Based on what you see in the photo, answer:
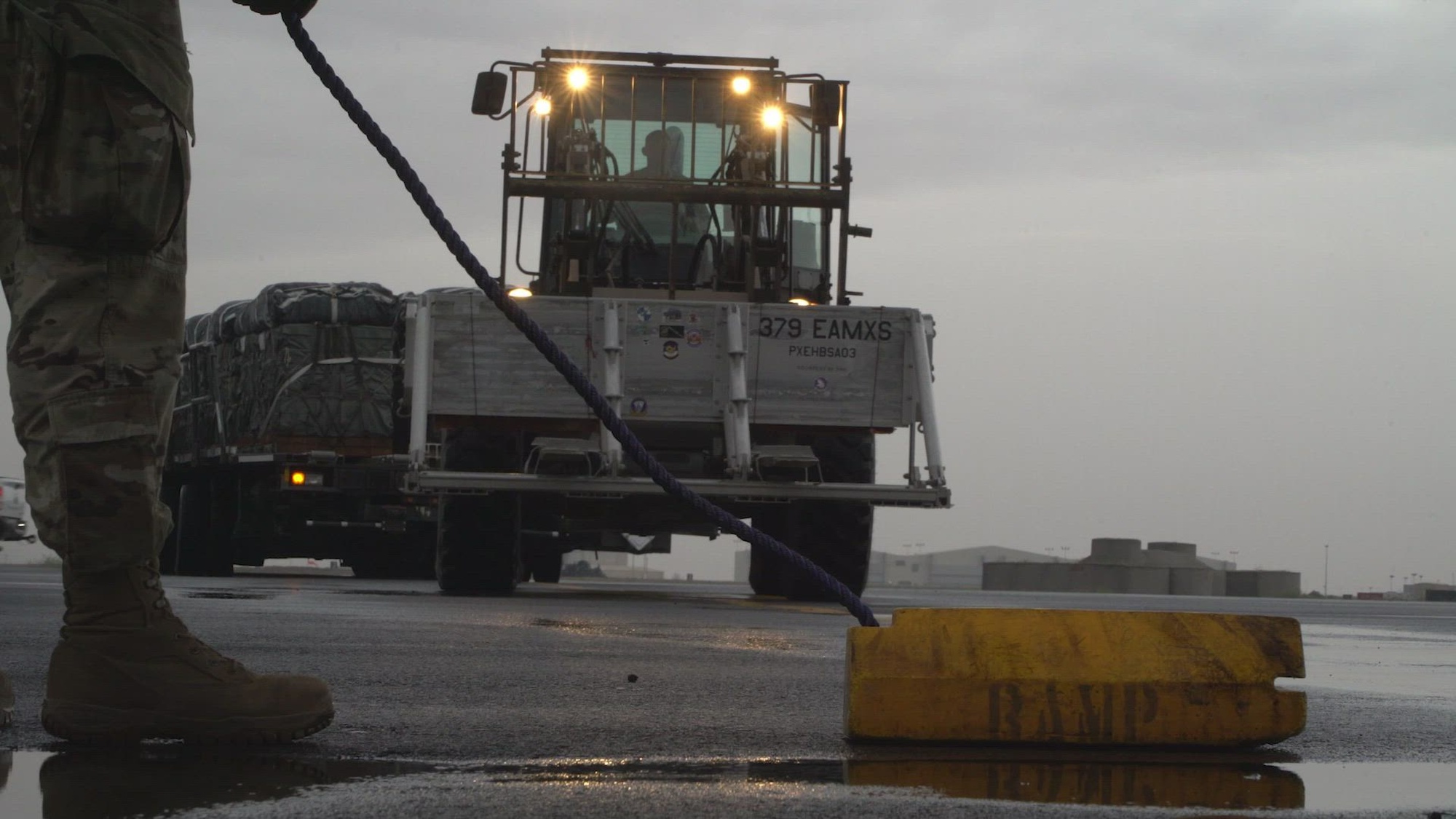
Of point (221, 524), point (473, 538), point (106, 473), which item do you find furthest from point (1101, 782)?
point (221, 524)

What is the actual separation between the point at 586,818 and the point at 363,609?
743cm

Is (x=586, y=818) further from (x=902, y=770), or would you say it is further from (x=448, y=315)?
(x=448, y=315)

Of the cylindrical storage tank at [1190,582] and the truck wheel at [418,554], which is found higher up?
the truck wheel at [418,554]

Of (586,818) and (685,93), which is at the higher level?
(685,93)

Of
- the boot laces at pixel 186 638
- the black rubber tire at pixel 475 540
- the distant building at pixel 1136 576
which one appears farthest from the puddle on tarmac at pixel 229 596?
the distant building at pixel 1136 576

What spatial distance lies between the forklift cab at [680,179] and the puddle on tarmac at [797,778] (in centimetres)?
1006

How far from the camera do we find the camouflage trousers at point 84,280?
3.32m

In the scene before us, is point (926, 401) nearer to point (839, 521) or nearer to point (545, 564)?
point (839, 521)

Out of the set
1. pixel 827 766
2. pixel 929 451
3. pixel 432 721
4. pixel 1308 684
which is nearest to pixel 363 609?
pixel 929 451

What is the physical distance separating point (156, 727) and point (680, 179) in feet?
34.2

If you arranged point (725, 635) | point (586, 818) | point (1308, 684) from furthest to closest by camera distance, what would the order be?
1. point (725, 635)
2. point (1308, 684)
3. point (586, 818)

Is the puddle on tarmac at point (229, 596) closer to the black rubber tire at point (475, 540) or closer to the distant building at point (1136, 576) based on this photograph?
the black rubber tire at point (475, 540)

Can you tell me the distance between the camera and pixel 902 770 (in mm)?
3193

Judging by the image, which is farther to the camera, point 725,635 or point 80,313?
point 725,635
